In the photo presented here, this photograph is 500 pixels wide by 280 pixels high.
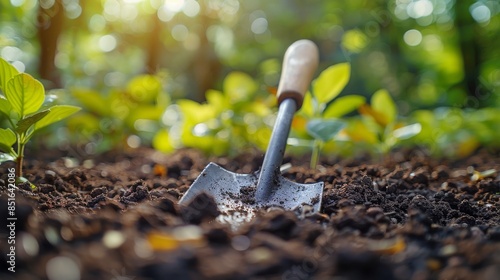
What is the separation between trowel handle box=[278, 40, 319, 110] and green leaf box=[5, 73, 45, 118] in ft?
2.61

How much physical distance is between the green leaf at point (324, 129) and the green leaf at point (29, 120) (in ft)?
2.88

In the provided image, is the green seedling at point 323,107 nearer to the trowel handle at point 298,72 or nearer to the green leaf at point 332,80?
the green leaf at point 332,80

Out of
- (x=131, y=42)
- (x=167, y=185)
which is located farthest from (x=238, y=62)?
(x=167, y=185)

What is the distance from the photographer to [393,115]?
2.07 m

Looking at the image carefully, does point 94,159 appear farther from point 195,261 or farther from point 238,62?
point 238,62

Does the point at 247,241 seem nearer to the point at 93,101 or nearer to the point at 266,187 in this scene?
the point at 266,187

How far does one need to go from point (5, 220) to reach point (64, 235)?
14cm

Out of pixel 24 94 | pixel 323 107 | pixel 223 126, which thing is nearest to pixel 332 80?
pixel 323 107

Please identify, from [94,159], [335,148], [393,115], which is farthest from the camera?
[335,148]

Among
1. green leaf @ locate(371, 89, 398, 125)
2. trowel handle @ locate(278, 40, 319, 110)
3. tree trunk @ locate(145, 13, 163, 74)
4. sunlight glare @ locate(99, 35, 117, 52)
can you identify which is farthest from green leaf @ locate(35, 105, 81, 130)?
sunlight glare @ locate(99, 35, 117, 52)

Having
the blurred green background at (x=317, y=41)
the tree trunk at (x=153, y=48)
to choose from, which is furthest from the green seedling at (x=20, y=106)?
the tree trunk at (x=153, y=48)

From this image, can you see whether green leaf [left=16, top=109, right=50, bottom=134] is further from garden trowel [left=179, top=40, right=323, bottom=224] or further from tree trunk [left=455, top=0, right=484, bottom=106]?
tree trunk [left=455, top=0, right=484, bottom=106]

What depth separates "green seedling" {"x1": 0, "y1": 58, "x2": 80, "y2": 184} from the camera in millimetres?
1197

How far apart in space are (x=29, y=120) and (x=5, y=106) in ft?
0.33
